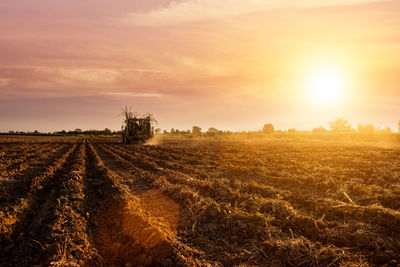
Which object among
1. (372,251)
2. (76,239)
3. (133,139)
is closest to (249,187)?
(372,251)

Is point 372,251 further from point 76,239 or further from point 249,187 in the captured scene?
point 76,239

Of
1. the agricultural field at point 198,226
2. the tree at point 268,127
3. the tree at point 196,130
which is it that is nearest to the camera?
the agricultural field at point 198,226

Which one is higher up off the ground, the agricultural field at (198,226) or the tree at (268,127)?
the tree at (268,127)

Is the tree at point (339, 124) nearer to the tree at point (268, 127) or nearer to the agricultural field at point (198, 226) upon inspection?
the tree at point (268, 127)

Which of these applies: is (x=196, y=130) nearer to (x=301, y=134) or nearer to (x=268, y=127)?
(x=268, y=127)

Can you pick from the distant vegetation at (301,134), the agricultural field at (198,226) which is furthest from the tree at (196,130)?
the agricultural field at (198,226)

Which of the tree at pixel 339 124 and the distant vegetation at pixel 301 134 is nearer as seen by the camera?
the distant vegetation at pixel 301 134

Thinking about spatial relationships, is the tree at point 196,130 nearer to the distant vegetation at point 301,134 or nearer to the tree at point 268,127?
the distant vegetation at point 301,134

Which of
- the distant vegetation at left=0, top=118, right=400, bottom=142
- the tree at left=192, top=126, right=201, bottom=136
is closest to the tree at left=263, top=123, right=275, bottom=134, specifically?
the distant vegetation at left=0, top=118, right=400, bottom=142

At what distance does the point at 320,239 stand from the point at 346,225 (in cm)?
68

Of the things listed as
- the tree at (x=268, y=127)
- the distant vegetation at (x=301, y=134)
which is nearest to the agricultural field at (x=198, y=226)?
the distant vegetation at (x=301, y=134)

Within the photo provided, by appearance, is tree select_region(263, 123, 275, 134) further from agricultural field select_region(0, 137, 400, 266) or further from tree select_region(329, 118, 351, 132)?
agricultural field select_region(0, 137, 400, 266)

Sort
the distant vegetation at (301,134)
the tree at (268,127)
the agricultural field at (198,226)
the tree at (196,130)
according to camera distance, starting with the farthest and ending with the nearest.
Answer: the tree at (196,130), the tree at (268,127), the distant vegetation at (301,134), the agricultural field at (198,226)

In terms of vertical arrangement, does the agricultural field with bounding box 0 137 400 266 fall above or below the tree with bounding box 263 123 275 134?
below
